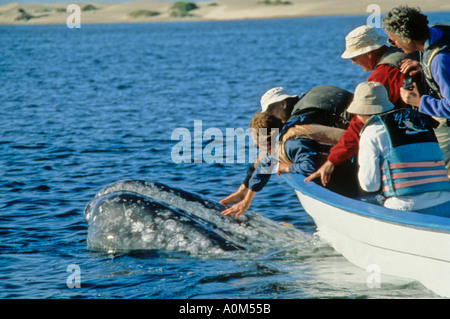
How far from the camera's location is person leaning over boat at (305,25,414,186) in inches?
244

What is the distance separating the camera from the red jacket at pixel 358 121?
615 centimetres

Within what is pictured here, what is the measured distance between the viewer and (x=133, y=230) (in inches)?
313

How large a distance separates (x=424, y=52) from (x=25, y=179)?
837 centimetres

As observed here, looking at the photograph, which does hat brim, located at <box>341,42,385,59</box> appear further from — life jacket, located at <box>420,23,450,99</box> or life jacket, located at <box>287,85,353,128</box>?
life jacket, located at <box>420,23,450,99</box>

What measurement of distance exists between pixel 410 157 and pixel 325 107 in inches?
58.5

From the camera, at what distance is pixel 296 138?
6.84 metres

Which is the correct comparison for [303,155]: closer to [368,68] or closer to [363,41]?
[368,68]

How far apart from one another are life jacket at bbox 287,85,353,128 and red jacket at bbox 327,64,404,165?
56cm

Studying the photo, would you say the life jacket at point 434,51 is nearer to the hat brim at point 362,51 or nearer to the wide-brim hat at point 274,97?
the hat brim at point 362,51

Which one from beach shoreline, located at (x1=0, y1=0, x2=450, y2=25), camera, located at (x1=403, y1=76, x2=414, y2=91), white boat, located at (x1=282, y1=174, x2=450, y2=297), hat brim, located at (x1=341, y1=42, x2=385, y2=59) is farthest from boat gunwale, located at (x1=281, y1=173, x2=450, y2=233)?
beach shoreline, located at (x1=0, y1=0, x2=450, y2=25)

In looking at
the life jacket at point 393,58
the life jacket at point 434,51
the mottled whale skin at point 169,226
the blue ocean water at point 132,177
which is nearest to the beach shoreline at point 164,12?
the blue ocean water at point 132,177

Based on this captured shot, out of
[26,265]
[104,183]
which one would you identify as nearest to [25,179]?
[104,183]

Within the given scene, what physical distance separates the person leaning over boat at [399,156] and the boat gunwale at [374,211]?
0.18 metres

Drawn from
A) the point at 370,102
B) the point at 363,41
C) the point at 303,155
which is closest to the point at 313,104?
the point at 303,155
